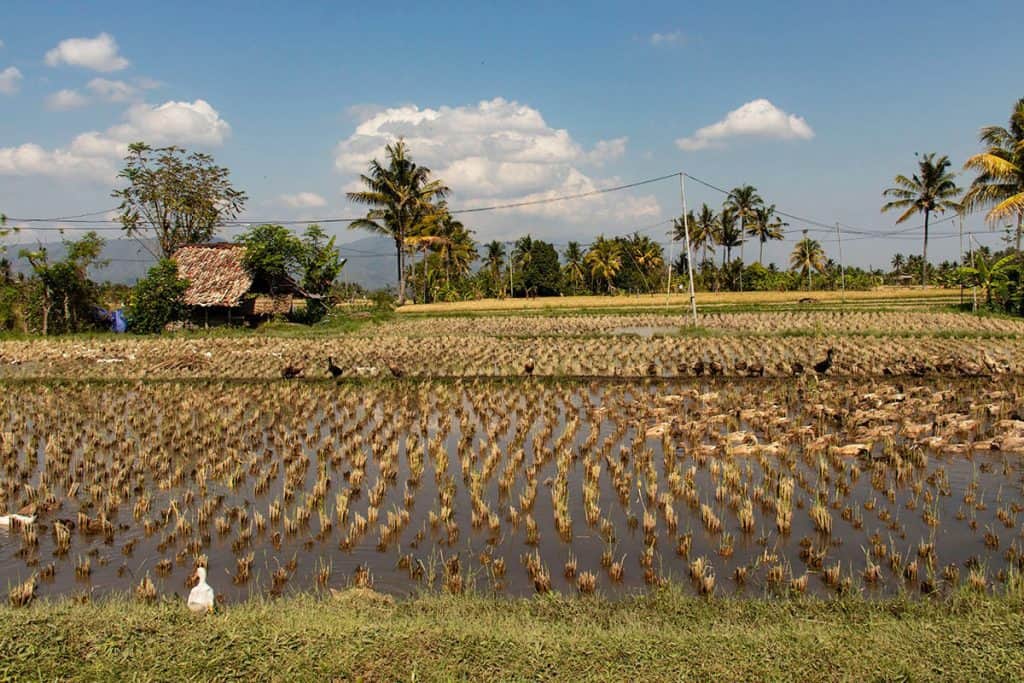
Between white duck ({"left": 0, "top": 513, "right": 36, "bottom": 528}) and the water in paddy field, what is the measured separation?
0.60 feet

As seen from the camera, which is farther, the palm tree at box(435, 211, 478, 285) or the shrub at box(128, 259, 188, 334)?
the palm tree at box(435, 211, 478, 285)

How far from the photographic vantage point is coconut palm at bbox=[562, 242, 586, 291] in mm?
62812

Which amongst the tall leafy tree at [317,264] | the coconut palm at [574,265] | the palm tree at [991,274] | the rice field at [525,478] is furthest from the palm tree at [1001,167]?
the coconut palm at [574,265]

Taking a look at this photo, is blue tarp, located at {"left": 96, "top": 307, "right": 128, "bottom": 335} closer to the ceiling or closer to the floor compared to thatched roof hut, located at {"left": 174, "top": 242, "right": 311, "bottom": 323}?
closer to the floor

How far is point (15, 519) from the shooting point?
6887mm

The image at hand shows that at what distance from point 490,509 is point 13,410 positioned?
389 inches

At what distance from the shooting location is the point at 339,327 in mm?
29812

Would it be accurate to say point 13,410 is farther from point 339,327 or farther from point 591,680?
point 339,327

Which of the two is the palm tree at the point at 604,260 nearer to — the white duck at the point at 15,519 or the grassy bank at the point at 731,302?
the grassy bank at the point at 731,302

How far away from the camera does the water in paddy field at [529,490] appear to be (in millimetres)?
5855

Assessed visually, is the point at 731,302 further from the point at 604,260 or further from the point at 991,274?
the point at 604,260

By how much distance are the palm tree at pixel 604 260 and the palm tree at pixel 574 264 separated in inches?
36.3

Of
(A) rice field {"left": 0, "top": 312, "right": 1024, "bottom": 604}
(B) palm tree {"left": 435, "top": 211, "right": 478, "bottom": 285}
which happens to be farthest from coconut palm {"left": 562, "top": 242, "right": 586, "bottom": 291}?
(A) rice field {"left": 0, "top": 312, "right": 1024, "bottom": 604}

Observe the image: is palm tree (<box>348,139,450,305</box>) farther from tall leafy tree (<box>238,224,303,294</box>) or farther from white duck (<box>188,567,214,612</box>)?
white duck (<box>188,567,214,612</box>)
